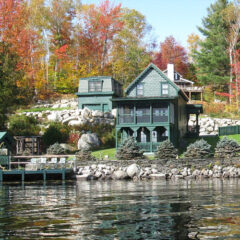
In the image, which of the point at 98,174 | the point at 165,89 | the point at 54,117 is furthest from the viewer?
the point at 54,117

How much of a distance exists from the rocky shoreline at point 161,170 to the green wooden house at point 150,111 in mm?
8032

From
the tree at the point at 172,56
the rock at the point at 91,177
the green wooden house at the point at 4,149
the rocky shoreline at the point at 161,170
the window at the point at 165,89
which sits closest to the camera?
the rocky shoreline at the point at 161,170

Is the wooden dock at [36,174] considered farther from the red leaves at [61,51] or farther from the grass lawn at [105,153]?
the red leaves at [61,51]

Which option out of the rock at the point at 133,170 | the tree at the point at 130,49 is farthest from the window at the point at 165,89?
the tree at the point at 130,49

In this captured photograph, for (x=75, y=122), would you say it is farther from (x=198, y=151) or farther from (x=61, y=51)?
(x=61, y=51)

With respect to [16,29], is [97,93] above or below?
below

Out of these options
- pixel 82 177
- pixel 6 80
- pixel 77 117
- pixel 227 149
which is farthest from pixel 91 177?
pixel 77 117

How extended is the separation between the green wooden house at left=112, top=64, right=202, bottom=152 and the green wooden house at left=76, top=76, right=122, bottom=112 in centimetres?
1088

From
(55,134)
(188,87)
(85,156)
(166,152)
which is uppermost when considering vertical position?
(188,87)

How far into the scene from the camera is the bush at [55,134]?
1908 inches

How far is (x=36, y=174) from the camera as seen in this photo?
122 feet

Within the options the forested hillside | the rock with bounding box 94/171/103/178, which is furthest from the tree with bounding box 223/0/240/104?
the rock with bounding box 94/171/103/178

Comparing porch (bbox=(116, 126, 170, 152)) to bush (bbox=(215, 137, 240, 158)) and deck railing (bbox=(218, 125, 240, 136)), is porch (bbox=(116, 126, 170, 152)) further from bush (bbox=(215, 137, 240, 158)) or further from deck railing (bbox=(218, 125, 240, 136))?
bush (bbox=(215, 137, 240, 158))

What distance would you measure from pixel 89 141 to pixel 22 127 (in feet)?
25.7
